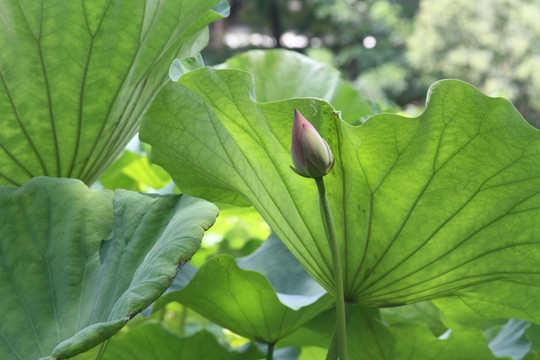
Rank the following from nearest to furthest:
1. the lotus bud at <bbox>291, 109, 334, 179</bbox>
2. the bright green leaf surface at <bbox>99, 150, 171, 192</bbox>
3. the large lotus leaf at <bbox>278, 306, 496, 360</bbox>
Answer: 1. the lotus bud at <bbox>291, 109, 334, 179</bbox>
2. the large lotus leaf at <bbox>278, 306, 496, 360</bbox>
3. the bright green leaf surface at <bbox>99, 150, 171, 192</bbox>

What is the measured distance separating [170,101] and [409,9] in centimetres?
1485

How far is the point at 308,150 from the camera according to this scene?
1.56 feet

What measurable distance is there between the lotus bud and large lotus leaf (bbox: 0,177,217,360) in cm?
8

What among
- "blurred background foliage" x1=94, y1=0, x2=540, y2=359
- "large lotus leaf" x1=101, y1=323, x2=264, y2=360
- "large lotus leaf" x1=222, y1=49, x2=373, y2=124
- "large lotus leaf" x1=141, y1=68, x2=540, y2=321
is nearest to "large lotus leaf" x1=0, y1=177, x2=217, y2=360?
"large lotus leaf" x1=141, y1=68, x2=540, y2=321

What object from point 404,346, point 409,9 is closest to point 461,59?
point 409,9

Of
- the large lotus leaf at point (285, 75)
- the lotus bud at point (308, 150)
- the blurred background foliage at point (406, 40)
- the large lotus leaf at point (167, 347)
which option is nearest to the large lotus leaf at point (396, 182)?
the lotus bud at point (308, 150)

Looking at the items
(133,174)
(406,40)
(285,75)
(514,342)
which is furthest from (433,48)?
(514,342)

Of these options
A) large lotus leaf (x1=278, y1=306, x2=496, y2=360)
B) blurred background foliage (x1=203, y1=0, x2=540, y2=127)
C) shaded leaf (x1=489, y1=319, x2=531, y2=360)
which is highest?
blurred background foliage (x1=203, y1=0, x2=540, y2=127)

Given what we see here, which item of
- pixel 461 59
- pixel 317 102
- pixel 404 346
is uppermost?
pixel 461 59

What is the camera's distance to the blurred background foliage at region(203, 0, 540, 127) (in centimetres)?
1120

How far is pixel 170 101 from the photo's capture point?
0.58 m

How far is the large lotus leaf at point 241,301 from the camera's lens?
67 centimetres

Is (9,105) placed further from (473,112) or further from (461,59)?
(461,59)

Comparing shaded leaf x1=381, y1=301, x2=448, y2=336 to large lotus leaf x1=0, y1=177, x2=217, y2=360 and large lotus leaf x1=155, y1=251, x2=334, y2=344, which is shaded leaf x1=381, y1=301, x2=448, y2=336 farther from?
large lotus leaf x1=0, y1=177, x2=217, y2=360
